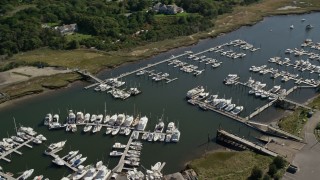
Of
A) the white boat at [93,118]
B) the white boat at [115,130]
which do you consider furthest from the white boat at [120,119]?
the white boat at [93,118]

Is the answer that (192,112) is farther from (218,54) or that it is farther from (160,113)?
(218,54)

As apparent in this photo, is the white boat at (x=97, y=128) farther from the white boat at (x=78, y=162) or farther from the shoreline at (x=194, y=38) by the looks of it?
the shoreline at (x=194, y=38)

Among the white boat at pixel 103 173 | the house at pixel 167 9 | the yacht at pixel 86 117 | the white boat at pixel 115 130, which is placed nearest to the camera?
the white boat at pixel 103 173

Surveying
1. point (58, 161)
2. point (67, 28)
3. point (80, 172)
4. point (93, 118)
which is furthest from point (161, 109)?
point (67, 28)

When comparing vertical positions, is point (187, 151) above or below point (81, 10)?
below

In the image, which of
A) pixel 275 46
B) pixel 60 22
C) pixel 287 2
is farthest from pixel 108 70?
pixel 287 2

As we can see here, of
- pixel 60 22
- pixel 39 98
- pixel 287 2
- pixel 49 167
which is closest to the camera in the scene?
pixel 49 167

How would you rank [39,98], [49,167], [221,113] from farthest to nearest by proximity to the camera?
[39,98] < [221,113] < [49,167]
